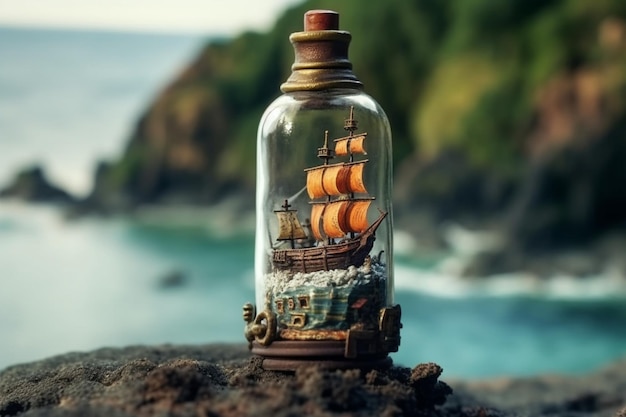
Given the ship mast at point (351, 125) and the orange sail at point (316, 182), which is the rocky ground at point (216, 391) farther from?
the ship mast at point (351, 125)

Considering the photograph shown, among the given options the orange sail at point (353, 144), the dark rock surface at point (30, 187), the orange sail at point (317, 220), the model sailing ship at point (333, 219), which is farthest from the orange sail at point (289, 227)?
the dark rock surface at point (30, 187)

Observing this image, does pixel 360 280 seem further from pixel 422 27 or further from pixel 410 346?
pixel 422 27

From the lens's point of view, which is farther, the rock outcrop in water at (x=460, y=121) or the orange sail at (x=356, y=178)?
the rock outcrop in water at (x=460, y=121)

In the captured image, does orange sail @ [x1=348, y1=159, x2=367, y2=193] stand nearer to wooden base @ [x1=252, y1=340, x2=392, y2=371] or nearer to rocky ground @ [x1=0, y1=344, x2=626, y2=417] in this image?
wooden base @ [x1=252, y1=340, x2=392, y2=371]

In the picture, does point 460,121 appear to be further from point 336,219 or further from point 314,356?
point 314,356

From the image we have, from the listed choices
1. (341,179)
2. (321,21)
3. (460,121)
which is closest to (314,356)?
(341,179)
